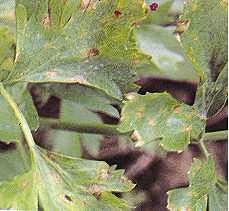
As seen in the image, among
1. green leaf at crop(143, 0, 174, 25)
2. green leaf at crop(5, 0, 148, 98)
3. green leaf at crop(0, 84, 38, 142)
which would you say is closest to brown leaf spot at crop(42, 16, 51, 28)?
green leaf at crop(5, 0, 148, 98)

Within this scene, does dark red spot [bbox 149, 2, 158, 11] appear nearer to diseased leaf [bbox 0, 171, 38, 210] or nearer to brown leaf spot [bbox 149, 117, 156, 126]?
brown leaf spot [bbox 149, 117, 156, 126]

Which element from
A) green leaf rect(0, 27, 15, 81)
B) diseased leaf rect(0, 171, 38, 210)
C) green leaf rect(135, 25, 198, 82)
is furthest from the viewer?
green leaf rect(135, 25, 198, 82)

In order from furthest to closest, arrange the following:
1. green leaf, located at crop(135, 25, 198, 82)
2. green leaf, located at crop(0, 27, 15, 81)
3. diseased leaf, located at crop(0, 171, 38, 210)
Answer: green leaf, located at crop(135, 25, 198, 82) → green leaf, located at crop(0, 27, 15, 81) → diseased leaf, located at crop(0, 171, 38, 210)

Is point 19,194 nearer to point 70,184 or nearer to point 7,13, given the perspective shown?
point 70,184

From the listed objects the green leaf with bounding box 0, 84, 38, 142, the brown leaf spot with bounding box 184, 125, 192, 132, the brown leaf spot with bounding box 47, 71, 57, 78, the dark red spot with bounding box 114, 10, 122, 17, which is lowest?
the green leaf with bounding box 0, 84, 38, 142

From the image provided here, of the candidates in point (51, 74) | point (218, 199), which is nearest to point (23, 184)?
point (51, 74)

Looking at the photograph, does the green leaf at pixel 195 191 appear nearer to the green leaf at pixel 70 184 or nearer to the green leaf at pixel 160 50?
the green leaf at pixel 70 184

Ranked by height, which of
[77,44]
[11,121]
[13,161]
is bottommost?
[13,161]
